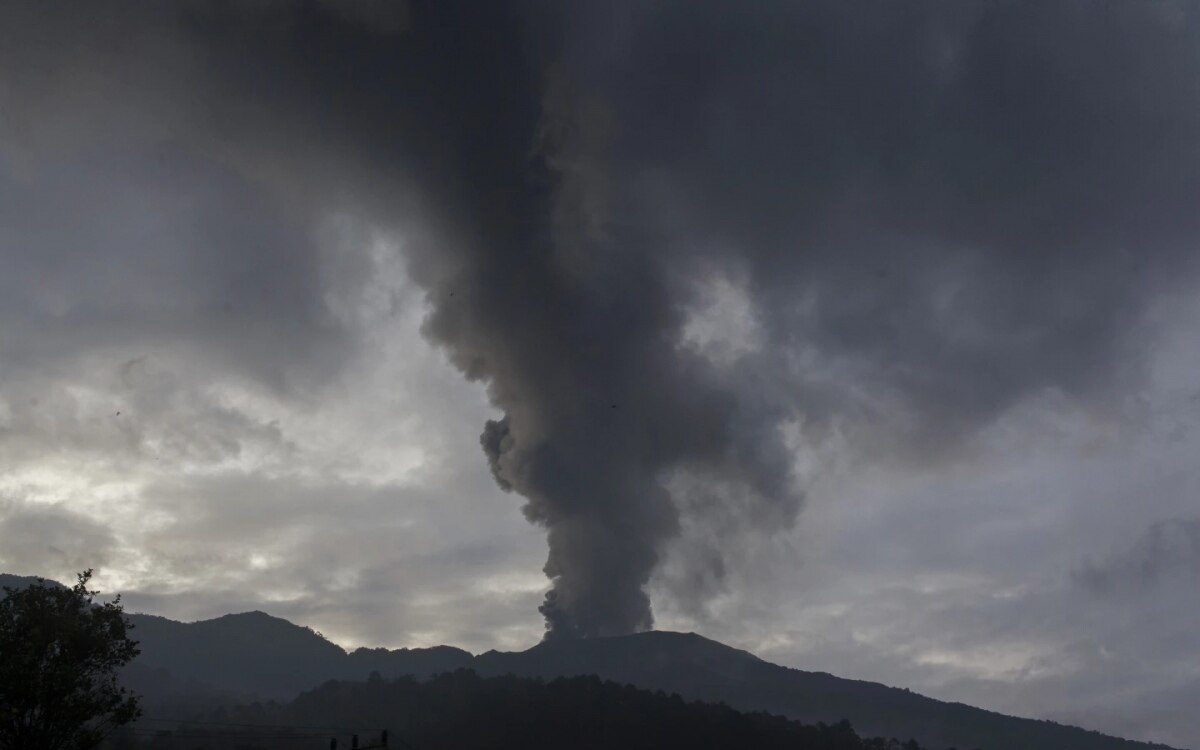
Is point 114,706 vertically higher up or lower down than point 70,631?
lower down

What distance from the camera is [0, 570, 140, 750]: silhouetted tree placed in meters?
46.6

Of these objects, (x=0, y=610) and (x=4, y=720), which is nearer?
(x=4, y=720)

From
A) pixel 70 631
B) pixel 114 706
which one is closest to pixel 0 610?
pixel 70 631

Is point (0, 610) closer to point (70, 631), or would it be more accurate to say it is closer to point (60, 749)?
point (70, 631)

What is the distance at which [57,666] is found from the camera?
48.0m

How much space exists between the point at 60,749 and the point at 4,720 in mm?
3945

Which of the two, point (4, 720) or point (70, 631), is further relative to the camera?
point (70, 631)

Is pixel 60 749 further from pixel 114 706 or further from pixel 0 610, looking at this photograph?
pixel 0 610

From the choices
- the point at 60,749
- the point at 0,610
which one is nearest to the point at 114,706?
the point at 60,749

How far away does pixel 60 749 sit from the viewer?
158 feet

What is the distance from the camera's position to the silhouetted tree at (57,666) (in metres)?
46.6

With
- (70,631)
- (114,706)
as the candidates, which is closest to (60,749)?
(114,706)

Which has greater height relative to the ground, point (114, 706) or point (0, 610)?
point (0, 610)

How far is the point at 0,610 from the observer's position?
160 feet
